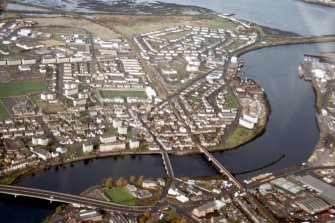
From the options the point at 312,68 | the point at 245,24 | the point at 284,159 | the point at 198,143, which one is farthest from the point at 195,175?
the point at 245,24

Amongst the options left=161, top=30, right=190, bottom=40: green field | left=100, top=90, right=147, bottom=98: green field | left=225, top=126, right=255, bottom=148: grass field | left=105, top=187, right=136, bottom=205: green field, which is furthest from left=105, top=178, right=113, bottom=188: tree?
left=161, top=30, right=190, bottom=40: green field

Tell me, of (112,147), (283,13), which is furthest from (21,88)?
(283,13)

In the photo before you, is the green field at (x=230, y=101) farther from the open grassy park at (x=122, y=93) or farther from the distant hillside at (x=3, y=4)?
the distant hillside at (x=3, y=4)

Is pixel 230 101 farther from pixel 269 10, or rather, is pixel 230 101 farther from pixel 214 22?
pixel 269 10

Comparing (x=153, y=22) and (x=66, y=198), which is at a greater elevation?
(x=153, y=22)

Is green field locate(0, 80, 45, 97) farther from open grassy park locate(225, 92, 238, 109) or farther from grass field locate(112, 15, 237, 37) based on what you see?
grass field locate(112, 15, 237, 37)

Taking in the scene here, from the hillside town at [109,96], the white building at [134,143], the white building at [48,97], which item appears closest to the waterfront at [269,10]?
the hillside town at [109,96]
